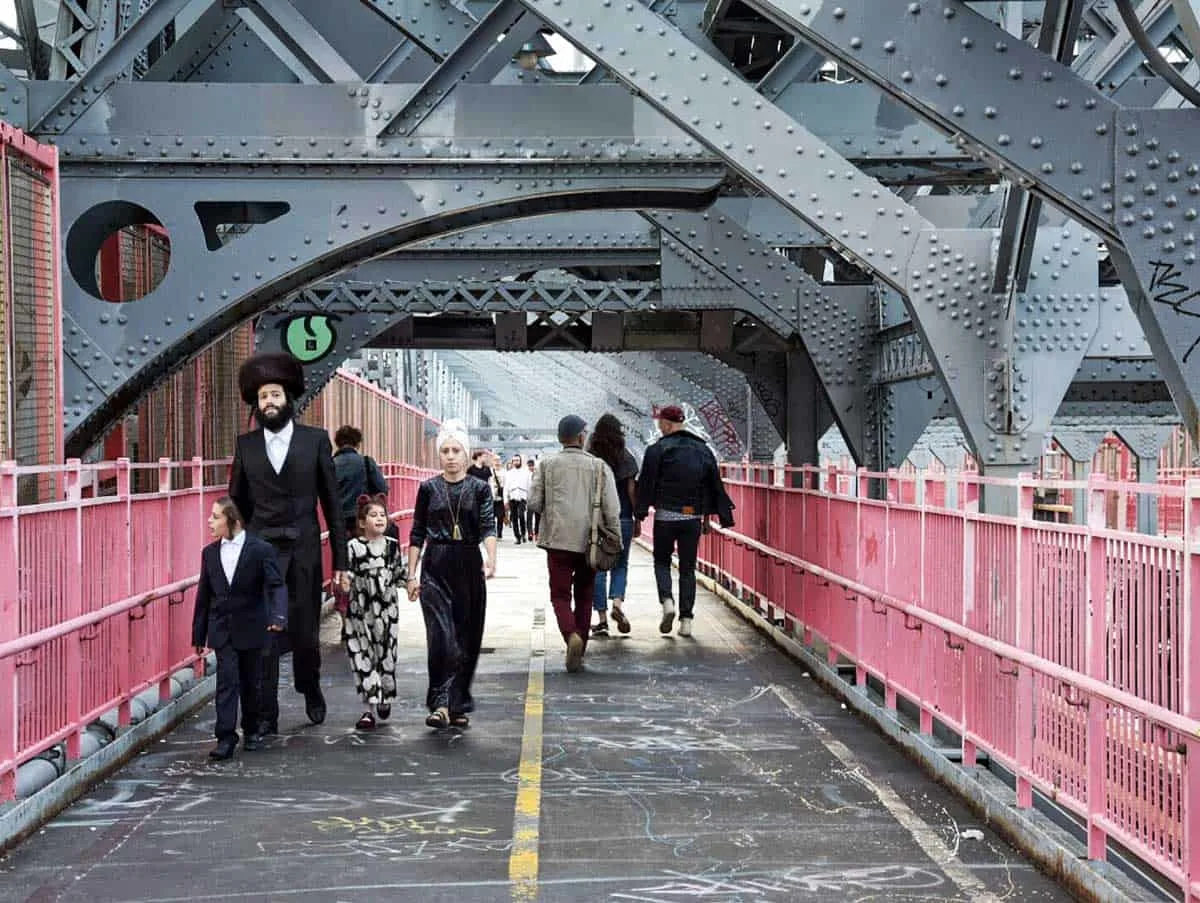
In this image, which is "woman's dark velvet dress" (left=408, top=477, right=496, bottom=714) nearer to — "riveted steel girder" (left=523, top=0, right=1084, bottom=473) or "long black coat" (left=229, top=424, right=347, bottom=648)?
"long black coat" (left=229, top=424, right=347, bottom=648)

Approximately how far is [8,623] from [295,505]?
273 centimetres

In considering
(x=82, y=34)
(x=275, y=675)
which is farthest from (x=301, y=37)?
(x=275, y=675)

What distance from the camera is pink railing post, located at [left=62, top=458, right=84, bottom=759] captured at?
8984 millimetres

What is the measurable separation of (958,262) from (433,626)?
4378mm

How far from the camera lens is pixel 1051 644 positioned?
24.7 feet

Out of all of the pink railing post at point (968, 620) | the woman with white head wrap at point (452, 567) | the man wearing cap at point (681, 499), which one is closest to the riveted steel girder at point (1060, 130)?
the pink railing post at point (968, 620)

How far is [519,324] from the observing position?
71.8 feet

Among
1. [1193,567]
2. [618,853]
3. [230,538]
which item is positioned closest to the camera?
[1193,567]

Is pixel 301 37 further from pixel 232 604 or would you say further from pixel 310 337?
pixel 310 337

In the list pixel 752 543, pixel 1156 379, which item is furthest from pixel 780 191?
pixel 1156 379

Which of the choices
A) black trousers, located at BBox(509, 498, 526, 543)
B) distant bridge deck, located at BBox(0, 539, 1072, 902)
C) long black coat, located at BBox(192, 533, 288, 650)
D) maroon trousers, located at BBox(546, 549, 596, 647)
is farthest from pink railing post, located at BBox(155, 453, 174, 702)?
black trousers, located at BBox(509, 498, 526, 543)

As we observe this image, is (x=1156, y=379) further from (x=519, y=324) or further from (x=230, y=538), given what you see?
(x=230, y=538)

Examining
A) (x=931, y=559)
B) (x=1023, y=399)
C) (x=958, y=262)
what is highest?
(x=958, y=262)

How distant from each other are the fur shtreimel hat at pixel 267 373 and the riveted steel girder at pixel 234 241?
2.11 metres
